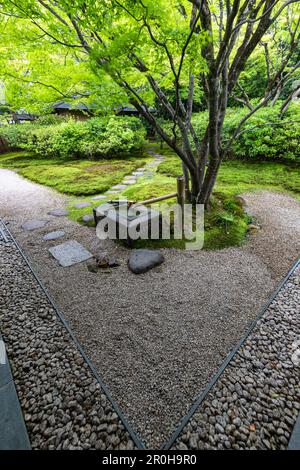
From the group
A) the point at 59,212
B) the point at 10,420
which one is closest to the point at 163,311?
the point at 10,420

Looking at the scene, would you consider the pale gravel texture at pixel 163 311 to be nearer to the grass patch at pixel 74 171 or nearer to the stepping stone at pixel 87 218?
the stepping stone at pixel 87 218

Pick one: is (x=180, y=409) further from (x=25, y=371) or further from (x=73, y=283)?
(x=73, y=283)

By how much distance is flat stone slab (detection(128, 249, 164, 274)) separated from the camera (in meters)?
3.24

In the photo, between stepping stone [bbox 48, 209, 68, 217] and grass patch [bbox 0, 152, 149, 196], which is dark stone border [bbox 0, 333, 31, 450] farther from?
grass patch [bbox 0, 152, 149, 196]

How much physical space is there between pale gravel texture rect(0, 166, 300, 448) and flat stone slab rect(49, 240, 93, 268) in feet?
0.38

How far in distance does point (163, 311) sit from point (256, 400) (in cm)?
116

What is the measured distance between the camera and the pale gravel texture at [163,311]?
5.80 ft

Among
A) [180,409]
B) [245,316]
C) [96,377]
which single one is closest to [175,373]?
[180,409]

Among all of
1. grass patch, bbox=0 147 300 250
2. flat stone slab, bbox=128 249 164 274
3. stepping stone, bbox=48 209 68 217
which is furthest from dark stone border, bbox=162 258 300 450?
stepping stone, bbox=48 209 68 217

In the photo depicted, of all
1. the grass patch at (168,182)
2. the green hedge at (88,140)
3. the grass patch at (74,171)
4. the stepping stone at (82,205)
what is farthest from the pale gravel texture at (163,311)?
the green hedge at (88,140)

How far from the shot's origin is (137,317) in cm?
248

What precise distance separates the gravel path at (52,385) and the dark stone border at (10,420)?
48mm

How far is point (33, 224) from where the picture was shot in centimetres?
484

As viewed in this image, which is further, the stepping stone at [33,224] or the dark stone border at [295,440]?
the stepping stone at [33,224]
